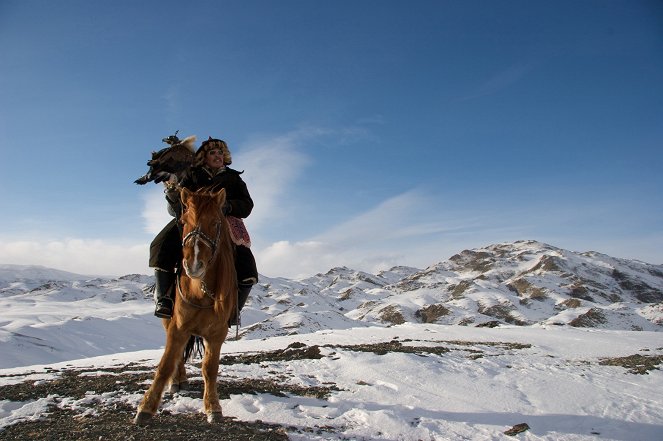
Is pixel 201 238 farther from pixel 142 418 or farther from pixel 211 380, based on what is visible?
pixel 142 418

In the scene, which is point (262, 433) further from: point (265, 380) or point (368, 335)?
point (368, 335)

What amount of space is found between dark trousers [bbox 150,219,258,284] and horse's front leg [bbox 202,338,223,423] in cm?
115

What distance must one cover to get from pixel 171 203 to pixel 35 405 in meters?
3.78

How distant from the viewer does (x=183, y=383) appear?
689cm

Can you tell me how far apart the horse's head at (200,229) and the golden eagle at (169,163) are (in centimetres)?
164

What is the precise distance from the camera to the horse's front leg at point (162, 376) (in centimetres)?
504

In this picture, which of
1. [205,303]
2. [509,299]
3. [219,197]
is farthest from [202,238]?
[509,299]

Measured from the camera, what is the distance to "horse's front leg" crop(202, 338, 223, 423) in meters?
5.34

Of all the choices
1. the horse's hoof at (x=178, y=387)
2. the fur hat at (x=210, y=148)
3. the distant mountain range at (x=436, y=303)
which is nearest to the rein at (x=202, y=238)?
the fur hat at (x=210, y=148)

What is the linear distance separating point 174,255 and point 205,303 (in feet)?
3.90

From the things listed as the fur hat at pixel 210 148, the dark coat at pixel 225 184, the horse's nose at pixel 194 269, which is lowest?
the horse's nose at pixel 194 269

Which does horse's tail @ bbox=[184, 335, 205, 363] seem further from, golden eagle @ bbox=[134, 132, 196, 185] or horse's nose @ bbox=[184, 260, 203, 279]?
horse's nose @ bbox=[184, 260, 203, 279]

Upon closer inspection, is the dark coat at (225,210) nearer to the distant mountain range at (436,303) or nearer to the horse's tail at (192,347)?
the horse's tail at (192,347)

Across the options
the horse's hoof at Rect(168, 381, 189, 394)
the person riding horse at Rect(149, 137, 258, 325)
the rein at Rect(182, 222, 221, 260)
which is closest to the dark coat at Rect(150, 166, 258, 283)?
the person riding horse at Rect(149, 137, 258, 325)
